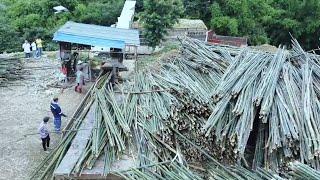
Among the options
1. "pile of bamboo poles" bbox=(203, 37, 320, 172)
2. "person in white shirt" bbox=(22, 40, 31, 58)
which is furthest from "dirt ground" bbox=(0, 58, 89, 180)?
"pile of bamboo poles" bbox=(203, 37, 320, 172)

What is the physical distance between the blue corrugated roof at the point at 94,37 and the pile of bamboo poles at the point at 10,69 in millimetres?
2607

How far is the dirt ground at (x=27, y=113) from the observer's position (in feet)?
31.6

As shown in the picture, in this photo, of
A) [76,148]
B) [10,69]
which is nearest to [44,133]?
[76,148]

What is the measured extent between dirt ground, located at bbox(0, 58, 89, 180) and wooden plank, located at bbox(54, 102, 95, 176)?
47.6 inches

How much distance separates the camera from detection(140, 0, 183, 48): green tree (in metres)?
18.3

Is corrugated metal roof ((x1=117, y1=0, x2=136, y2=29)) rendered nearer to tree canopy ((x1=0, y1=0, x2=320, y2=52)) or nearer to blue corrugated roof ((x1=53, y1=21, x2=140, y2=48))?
tree canopy ((x1=0, y1=0, x2=320, y2=52))

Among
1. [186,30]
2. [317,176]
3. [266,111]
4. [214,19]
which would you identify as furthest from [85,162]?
[214,19]

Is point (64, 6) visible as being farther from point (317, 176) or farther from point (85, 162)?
point (317, 176)

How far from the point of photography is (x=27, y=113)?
39.8 feet

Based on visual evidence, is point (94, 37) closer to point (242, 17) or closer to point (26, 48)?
point (26, 48)

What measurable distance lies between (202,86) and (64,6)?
16.2 meters

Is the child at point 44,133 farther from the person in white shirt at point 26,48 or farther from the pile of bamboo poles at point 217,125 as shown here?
the person in white shirt at point 26,48

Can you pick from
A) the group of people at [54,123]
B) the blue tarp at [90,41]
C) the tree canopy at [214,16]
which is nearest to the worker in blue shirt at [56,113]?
the group of people at [54,123]

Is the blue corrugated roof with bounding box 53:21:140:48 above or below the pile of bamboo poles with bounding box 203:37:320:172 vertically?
above
